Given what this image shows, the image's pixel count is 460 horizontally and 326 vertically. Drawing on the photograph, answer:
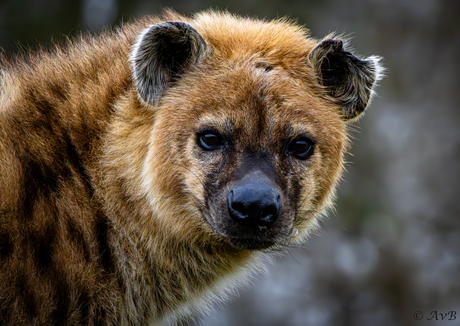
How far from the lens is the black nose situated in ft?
8.98

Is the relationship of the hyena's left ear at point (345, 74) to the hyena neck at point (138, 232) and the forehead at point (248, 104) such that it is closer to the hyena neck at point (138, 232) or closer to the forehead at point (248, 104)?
the forehead at point (248, 104)

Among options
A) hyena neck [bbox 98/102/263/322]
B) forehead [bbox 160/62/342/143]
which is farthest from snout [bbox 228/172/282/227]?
hyena neck [bbox 98/102/263/322]

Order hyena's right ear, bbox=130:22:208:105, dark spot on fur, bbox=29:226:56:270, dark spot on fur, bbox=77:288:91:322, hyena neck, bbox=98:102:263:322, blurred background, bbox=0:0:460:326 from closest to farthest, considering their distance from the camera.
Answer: dark spot on fur, bbox=29:226:56:270
dark spot on fur, bbox=77:288:91:322
hyena's right ear, bbox=130:22:208:105
hyena neck, bbox=98:102:263:322
blurred background, bbox=0:0:460:326

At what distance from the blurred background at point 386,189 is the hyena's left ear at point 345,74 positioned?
4766 mm

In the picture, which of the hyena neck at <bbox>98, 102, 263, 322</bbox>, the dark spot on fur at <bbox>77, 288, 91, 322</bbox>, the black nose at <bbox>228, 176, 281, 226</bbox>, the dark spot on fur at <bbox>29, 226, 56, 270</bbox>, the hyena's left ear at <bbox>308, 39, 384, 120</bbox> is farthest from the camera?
the hyena's left ear at <bbox>308, 39, 384, 120</bbox>

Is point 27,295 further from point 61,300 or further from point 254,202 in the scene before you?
point 254,202

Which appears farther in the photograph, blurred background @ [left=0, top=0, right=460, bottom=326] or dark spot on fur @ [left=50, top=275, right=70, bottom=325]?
blurred background @ [left=0, top=0, right=460, bottom=326]

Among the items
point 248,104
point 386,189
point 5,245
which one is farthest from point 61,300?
point 386,189

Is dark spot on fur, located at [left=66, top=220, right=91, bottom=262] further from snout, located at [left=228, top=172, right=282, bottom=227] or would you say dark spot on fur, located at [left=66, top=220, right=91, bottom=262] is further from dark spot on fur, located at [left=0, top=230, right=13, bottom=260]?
snout, located at [left=228, top=172, right=282, bottom=227]

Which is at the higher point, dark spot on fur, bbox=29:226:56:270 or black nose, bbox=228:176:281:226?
black nose, bbox=228:176:281:226

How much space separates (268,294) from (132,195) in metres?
5.39

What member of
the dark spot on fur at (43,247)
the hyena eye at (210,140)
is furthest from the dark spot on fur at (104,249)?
the hyena eye at (210,140)

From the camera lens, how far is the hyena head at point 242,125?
2.95 meters

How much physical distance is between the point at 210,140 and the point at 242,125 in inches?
9.9
